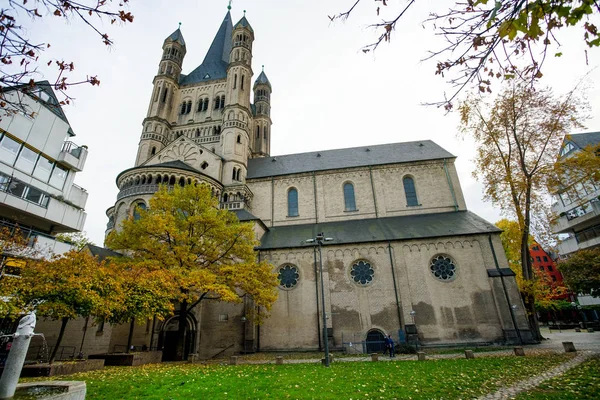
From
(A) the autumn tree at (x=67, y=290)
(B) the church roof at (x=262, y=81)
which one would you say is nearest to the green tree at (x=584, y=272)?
(A) the autumn tree at (x=67, y=290)

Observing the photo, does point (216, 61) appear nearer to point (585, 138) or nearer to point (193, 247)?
point (193, 247)

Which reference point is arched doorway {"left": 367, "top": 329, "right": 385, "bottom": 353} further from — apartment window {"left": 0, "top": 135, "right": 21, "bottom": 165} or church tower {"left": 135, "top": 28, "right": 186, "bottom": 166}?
church tower {"left": 135, "top": 28, "right": 186, "bottom": 166}

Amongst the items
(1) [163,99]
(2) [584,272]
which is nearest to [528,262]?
(2) [584,272]

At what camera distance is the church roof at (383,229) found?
66.3 ft

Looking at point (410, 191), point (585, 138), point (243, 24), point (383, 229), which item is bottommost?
point (383, 229)

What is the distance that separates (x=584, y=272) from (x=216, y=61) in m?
42.9

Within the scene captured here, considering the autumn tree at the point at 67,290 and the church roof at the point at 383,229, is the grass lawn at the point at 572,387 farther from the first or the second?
the autumn tree at the point at 67,290

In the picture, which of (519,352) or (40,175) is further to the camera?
(40,175)

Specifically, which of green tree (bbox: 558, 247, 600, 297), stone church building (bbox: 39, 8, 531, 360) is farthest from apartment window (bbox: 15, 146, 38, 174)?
green tree (bbox: 558, 247, 600, 297)

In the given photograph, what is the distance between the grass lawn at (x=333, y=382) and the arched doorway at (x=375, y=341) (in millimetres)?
7255

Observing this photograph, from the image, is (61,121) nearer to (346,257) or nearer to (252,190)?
(252,190)

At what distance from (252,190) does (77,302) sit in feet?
56.9

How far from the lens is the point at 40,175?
16828 mm

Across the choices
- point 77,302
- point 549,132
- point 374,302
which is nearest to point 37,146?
point 77,302
